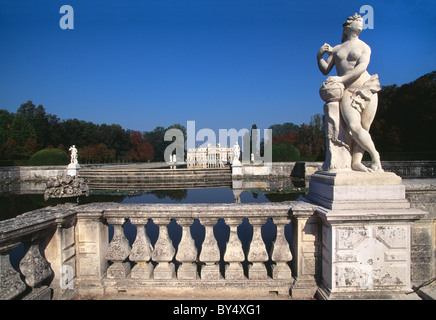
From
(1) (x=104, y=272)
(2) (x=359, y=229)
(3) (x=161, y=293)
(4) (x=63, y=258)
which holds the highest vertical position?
(2) (x=359, y=229)

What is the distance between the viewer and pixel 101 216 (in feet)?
8.28

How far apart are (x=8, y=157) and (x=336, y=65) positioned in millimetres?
38679

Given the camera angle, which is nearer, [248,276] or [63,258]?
[63,258]

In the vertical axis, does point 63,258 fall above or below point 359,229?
below

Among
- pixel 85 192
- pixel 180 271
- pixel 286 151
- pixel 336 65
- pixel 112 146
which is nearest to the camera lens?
pixel 180 271

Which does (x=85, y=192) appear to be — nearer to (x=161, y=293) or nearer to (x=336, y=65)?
(x=161, y=293)

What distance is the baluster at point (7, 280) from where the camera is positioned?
1.83 meters

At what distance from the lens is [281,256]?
2.51m

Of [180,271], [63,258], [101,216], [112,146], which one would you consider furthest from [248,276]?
[112,146]

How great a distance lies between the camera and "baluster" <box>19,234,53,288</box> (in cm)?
208

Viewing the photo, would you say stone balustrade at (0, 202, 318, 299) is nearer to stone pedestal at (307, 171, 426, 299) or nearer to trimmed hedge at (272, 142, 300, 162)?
stone pedestal at (307, 171, 426, 299)

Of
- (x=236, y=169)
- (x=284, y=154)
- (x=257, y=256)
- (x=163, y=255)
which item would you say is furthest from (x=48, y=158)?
(x=257, y=256)

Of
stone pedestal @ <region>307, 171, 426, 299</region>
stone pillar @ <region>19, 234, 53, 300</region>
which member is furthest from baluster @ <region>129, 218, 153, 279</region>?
stone pedestal @ <region>307, 171, 426, 299</region>

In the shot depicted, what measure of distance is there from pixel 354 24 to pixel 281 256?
8.78ft
